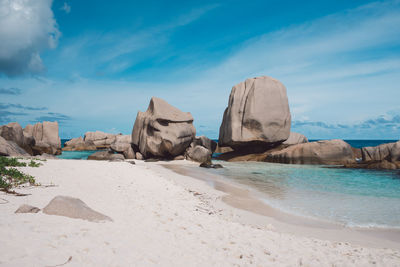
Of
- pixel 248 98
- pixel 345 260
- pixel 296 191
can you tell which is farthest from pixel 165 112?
pixel 345 260

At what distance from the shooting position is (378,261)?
151 inches

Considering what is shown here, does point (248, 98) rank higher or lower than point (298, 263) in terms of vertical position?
higher

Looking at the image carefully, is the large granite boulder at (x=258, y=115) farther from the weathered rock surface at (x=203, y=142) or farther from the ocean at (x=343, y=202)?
the ocean at (x=343, y=202)

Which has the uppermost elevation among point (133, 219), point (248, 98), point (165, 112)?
point (248, 98)

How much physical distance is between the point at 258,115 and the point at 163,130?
9.16 meters

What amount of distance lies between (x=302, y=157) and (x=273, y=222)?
60.4 feet

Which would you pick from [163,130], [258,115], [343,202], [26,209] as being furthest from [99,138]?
[26,209]

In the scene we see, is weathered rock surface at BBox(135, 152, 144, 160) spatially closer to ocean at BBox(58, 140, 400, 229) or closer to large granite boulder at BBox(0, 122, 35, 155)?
large granite boulder at BBox(0, 122, 35, 155)

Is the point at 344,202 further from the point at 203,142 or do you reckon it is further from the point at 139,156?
the point at 203,142

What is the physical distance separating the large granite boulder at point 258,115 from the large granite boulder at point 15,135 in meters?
19.4

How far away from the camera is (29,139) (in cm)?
2631

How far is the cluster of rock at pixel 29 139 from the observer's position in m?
17.1

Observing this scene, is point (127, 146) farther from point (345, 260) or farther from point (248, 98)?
point (345, 260)

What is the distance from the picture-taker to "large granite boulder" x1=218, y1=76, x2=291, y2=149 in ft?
83.7
